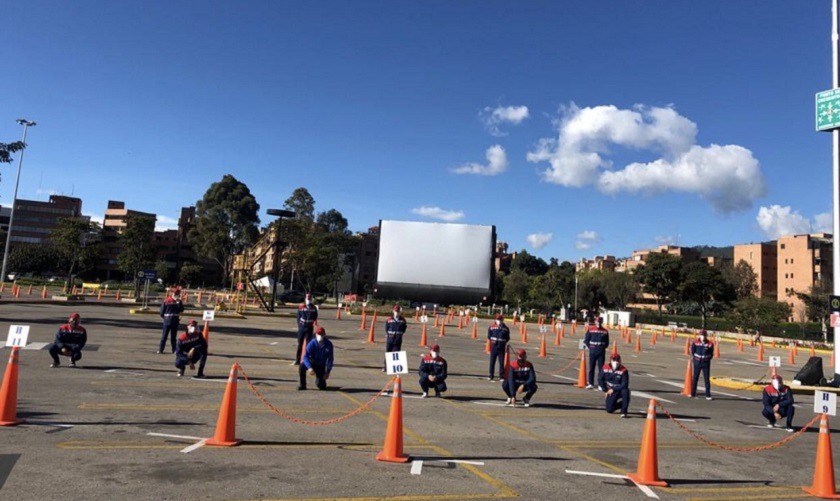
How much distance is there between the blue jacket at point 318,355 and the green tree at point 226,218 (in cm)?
7667

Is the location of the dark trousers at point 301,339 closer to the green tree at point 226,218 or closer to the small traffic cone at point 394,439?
the small traffic cone at point 394,439

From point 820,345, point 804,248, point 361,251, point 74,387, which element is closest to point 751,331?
point 820,345


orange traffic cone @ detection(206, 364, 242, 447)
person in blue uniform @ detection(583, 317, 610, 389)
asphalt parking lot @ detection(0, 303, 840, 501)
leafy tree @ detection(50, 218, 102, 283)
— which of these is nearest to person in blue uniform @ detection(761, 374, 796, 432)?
asphalt parking lot @ detection(0, 303, 840, 501)

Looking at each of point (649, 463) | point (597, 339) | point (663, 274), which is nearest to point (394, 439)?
point (649, 463)

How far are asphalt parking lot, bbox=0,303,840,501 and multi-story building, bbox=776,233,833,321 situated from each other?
112207 mm

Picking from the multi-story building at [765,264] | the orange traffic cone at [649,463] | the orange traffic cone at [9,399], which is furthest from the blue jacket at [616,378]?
the multi-story building at [765,264]

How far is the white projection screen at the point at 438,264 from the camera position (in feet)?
226

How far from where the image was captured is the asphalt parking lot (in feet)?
20.4

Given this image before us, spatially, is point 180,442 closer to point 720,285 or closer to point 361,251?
point 720,285

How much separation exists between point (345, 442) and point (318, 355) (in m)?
4.47

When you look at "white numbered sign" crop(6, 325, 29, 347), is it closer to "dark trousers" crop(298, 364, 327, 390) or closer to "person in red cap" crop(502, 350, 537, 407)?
"dark trousers" crop(298, 364, 327, 390)

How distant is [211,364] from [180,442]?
8.30 meters

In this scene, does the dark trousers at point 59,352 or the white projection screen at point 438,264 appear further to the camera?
the white projection screen at point 438,264

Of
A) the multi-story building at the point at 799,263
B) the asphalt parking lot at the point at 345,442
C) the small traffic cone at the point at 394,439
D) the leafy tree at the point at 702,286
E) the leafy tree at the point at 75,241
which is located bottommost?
the asphalt parking lot at the point at 345,442
